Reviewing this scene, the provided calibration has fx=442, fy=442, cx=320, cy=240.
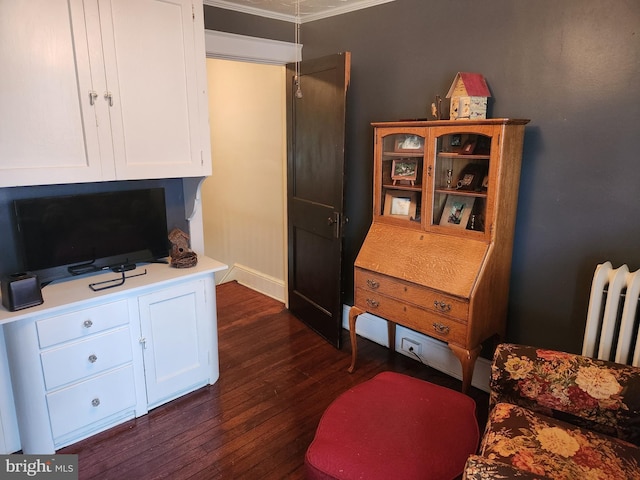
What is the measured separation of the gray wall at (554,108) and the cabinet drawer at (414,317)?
48 cm

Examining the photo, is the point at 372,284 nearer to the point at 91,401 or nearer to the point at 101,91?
the point at 91,401

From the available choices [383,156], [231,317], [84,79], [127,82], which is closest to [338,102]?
[383,156]

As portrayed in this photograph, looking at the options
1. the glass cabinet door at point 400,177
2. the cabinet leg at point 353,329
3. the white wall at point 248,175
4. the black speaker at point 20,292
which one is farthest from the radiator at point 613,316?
the black speaker at point 20,292

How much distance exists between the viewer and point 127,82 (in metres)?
2.15

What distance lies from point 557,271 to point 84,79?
2.48m

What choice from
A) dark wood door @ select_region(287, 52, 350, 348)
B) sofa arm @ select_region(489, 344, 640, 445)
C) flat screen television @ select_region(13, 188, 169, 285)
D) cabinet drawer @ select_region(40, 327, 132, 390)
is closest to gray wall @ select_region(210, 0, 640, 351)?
dark wood door @ select_region(287, 52, 350, 348)

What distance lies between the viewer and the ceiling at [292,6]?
2863 millimetres

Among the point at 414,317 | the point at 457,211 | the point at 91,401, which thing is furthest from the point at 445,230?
the point at 91,401

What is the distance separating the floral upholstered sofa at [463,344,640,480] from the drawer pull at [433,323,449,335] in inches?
17.1

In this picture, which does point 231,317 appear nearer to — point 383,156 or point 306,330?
point 306,330

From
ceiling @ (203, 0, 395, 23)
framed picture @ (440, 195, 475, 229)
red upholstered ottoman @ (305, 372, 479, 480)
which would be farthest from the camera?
ceiling @ (203, 0, 395, 23)

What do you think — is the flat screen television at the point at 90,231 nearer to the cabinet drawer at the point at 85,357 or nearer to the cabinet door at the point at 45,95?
the cabinet door at the point at 45,95

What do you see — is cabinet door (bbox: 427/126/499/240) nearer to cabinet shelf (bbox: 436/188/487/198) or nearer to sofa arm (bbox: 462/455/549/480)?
cabinet shelf (bbox: 436/188/487/198)

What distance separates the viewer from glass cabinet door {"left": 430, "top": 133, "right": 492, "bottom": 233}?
7.34 feet
